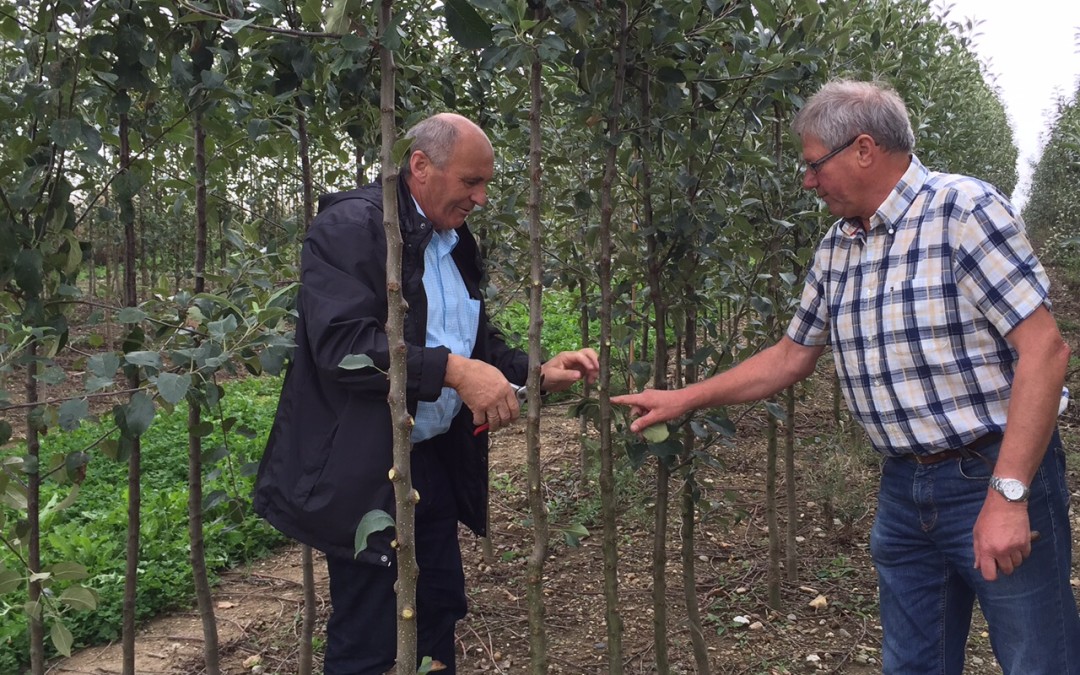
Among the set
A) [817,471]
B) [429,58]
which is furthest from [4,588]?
[817,471]

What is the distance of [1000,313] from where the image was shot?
1790 mm

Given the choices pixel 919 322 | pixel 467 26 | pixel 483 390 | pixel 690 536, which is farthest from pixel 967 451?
pixel 467 26

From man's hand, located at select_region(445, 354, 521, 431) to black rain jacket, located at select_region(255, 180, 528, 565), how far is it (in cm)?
4

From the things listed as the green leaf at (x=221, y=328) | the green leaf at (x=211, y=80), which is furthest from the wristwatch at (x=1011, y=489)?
the green leaf at (x=211, y=80)

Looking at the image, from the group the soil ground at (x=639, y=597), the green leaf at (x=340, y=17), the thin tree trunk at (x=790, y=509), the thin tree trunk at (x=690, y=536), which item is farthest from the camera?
the thin tree trunk at (x=790, y=509)

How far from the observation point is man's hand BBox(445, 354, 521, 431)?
1883 mm

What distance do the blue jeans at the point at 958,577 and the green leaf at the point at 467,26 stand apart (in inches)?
57.2

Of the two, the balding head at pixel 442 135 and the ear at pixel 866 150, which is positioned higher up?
the balding head at pixel 442 135

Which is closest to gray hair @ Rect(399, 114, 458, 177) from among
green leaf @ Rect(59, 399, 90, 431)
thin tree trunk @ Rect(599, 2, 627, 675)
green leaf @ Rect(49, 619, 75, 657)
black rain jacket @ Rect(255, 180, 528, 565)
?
black rain jacket @ Rect(255, 180, 528, 565)

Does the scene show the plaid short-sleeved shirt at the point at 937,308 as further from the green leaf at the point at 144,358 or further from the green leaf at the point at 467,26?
the green leaf at the point at 144,358

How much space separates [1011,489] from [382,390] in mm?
1403

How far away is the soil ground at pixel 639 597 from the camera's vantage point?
3336 millimetres

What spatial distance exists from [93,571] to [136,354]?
3077 millimetres

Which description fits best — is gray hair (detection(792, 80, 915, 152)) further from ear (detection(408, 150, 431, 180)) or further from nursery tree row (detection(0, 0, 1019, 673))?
ear (detection(408, 150, 431, 180))
